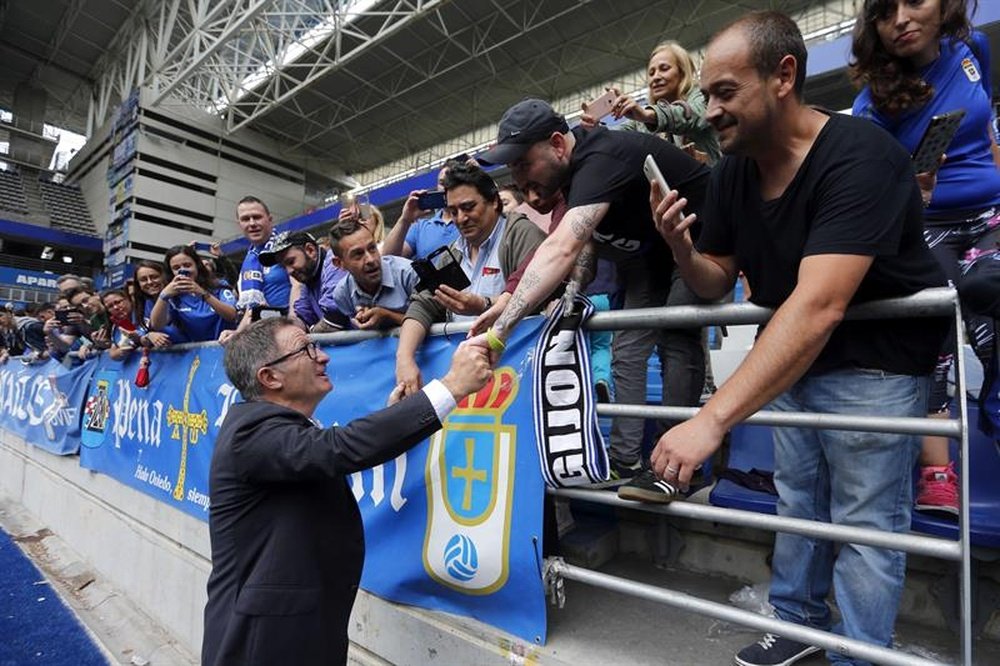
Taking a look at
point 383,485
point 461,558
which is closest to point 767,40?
point 461,558

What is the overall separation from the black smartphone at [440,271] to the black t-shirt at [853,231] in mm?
1034

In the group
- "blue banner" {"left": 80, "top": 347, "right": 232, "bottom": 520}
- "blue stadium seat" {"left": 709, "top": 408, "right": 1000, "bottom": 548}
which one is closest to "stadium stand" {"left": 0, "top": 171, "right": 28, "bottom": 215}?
"blue banner" {"left": 80, "top": 347, "right": 232, "bottom": 520}

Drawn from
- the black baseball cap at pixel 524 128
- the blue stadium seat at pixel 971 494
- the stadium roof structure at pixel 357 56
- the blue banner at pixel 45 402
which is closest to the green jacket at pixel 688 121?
the black baseball cap at pixel 524 128

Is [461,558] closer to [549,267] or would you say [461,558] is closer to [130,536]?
[549,267]

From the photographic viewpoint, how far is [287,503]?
168 cm

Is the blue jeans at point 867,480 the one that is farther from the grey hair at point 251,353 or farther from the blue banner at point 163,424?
the blue banner at point 163,424

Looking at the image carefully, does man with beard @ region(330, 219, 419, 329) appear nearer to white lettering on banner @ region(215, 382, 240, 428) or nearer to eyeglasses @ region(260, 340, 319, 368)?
eyeglasses @ region(260, 340, 319, 368)

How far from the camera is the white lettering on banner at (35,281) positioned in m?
24.7

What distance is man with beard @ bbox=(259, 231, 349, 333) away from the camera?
3244 mm

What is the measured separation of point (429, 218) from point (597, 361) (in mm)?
1565

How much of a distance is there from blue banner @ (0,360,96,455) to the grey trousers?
16.7 ft

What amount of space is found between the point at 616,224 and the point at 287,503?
4.87ft

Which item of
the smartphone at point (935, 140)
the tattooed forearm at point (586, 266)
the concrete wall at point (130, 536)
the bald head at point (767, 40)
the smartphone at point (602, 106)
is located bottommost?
the concrete wall at point (130, 536)

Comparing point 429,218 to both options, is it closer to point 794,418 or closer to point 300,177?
point 794,418
